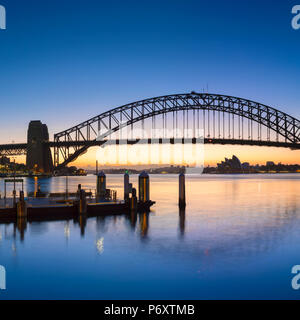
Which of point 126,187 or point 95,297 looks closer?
point 95,297

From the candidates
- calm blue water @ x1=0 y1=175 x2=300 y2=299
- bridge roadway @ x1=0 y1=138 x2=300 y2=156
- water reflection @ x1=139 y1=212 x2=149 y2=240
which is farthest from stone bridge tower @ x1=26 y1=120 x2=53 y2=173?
calm blue water @ x1=0 y1=175 x2=300 y2=299

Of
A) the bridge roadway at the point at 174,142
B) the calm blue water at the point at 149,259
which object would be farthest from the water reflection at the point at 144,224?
the bridge roadway at the point at 174,142

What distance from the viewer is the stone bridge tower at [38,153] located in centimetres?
8250

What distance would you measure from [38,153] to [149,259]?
74327 mm

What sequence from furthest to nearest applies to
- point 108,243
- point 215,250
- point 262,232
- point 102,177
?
point 102,177 → point 262,232 → point 108,243 → point 215,250

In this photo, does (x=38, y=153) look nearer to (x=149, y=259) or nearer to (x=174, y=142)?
(x=174, y=142)

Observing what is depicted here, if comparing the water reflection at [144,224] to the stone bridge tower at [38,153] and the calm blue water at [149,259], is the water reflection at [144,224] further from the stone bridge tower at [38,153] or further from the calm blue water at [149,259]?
the stone bridge tower at [38,153]

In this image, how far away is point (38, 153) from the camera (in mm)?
82938

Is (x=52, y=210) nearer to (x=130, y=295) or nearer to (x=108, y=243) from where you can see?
(x=108, y=243)

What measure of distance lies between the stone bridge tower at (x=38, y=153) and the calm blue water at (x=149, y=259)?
215 feet

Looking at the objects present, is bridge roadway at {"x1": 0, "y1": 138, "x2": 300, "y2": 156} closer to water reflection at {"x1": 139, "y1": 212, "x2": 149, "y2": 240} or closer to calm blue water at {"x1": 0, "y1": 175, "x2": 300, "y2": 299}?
water reflection at {"x1": 139, "y1": 212, "x2": 149, "y2": 240}
